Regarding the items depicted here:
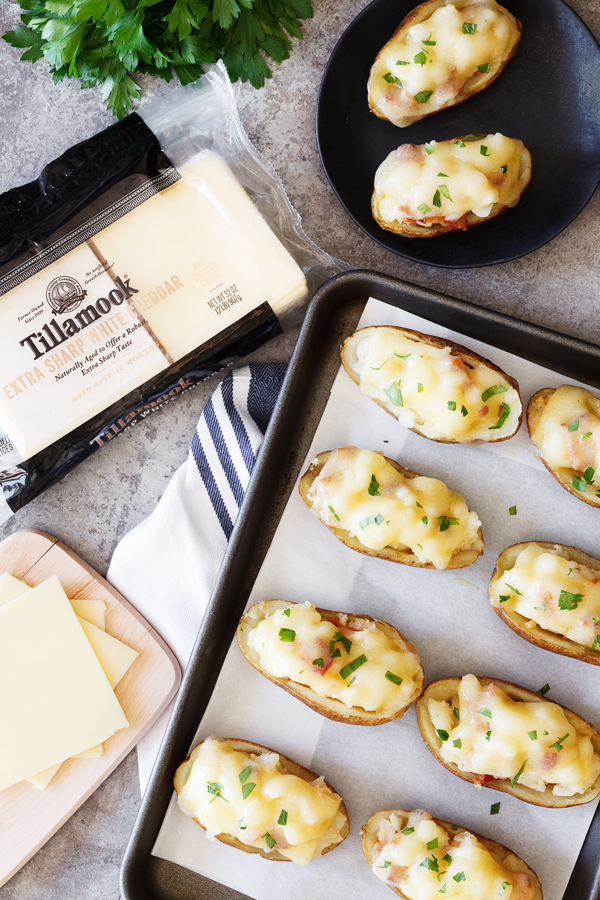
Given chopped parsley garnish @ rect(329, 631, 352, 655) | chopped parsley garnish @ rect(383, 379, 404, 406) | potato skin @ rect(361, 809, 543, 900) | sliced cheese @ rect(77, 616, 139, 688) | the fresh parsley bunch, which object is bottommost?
potato skin @ rect(361, 809, 543, 900)

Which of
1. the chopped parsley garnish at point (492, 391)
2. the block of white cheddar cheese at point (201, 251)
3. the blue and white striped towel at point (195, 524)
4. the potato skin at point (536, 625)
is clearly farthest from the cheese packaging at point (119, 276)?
the potato skin at point (536, 625)

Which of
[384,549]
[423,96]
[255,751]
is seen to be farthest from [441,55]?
[255,751]

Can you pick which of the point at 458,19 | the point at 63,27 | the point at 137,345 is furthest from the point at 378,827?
the point at 63,27

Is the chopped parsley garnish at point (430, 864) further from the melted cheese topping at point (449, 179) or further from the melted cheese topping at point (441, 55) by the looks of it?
the melted cheese topping at point (441, 55)

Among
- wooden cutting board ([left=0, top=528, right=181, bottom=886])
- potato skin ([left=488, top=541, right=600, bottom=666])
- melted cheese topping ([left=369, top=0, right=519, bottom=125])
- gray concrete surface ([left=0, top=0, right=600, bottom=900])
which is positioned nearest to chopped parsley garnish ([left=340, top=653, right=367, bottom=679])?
potato skin ([left=488, top=541, right=600, bottom=666])

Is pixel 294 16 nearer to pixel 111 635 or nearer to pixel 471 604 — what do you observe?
pixel 471 604

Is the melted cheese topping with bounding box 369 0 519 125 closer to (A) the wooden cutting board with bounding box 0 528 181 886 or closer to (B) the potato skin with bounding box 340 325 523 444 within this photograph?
(B) the potato skin with bounding box 340 325 523 444
